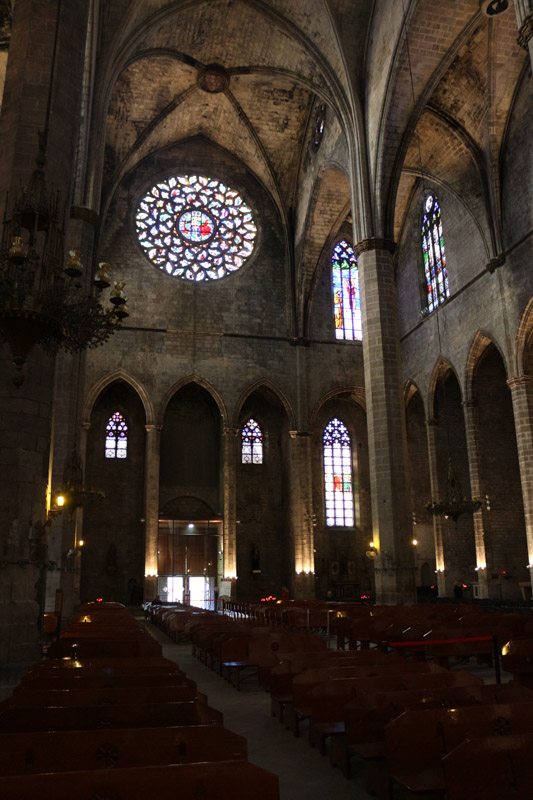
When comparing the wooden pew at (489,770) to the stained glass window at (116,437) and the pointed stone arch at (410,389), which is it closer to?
the pointed stone arch at (410,389)

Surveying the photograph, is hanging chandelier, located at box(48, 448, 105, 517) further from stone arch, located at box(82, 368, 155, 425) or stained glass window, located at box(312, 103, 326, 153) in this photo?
stained glass window, located at box(312, 103, 326, 153)

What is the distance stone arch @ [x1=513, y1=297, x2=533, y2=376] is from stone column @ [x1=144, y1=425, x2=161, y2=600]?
13413 mm

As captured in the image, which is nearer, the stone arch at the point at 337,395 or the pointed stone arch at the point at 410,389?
the pointed stone arch at the point at 410,389

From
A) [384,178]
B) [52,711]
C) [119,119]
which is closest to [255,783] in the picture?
[52,711]

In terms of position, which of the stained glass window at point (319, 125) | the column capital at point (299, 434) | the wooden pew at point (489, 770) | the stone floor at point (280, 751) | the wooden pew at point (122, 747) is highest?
the stained glass window at point (319, 125)

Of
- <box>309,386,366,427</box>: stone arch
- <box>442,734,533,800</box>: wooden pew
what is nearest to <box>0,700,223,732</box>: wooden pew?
<box>442,734,533,800</box>: wooden pew

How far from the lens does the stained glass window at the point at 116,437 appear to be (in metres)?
28.1

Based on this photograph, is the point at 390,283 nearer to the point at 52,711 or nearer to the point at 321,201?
the point at 321,201

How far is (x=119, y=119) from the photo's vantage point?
26281 mm

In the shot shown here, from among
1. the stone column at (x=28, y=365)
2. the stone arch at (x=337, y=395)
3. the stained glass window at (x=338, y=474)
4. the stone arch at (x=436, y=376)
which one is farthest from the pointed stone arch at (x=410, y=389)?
the stone column at (x=28, y=365)

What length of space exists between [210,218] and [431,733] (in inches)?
1086

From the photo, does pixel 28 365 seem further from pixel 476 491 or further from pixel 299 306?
pixel 299 306

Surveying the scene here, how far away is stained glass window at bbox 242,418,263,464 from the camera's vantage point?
29531mm

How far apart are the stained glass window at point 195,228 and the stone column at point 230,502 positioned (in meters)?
7.01
